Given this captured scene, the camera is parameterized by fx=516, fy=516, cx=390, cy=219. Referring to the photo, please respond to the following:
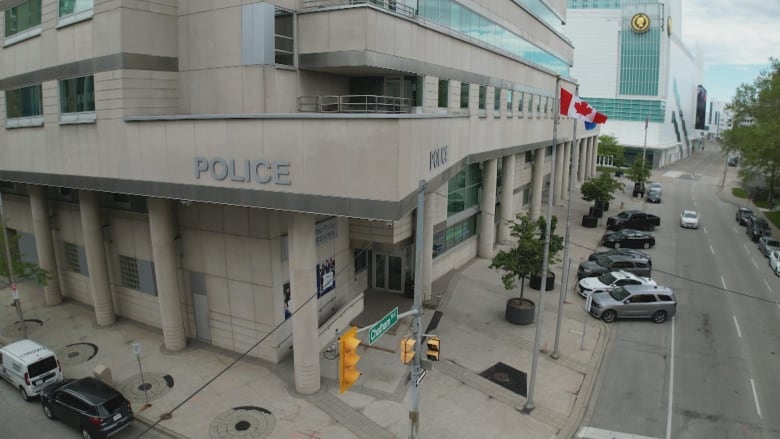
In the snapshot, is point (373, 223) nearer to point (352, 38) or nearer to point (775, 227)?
point (352, 38)

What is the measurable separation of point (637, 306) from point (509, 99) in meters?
16.2

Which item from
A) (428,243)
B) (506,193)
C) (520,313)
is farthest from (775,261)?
(428,243)

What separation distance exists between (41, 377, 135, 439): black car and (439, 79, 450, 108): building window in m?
17.8

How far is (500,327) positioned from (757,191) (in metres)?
59.6

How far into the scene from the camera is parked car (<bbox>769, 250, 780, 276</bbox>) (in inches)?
1282

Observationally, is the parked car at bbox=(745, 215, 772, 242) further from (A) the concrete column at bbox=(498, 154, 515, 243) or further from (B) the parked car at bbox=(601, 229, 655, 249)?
(A) the concrete column at bbox=(498, 154, 515, 243)

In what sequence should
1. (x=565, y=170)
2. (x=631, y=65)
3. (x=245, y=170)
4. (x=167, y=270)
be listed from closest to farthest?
1. (x=245, y=170)
2. (x=167, y=270)
3. (x=565, y=170)
4. (x=631, y=65)

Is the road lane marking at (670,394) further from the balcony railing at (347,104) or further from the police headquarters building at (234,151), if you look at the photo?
the balcony railing at (347,104)

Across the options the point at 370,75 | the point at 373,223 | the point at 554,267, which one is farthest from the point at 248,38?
the point at 554,267

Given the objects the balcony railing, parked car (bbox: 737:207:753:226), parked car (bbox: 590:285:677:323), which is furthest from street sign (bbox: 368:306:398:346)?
parked car (bbox: 737:207:753:226)

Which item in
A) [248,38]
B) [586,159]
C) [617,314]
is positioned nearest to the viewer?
[248,38]

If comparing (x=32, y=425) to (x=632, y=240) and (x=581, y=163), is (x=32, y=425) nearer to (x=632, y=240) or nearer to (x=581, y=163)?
(x=632, y=240)

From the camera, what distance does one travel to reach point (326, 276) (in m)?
21.8

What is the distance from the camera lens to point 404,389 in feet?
57.8
